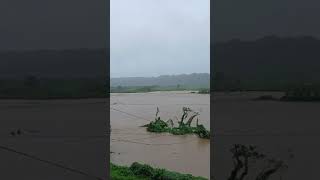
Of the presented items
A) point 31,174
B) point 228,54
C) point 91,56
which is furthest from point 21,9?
point 228,54

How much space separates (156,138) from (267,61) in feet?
14.8

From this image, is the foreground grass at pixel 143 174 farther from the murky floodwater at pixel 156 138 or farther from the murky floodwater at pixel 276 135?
the murky floodwater at pixel 276 135

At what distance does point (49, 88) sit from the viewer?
8.42ft

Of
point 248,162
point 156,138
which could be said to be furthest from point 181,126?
point 248,162

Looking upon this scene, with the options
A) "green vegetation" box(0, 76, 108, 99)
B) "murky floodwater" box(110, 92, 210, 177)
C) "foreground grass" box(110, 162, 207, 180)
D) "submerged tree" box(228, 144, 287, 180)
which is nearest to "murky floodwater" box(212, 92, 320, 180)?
"submerged tree" box(228, 144, 287, 180)

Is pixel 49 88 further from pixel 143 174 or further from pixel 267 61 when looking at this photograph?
pixel 143 174

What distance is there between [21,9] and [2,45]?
0.82 feet

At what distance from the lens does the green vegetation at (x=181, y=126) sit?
7082 mm

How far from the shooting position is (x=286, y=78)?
246cm

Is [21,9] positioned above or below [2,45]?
above

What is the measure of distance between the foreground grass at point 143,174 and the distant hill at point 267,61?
5.94ft

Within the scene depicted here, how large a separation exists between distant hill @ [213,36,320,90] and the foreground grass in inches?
71.2

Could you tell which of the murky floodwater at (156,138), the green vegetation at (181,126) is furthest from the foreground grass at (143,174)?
the green vegetation at (181,126)

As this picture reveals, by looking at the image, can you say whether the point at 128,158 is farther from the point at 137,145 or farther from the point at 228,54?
the point at 228,54
